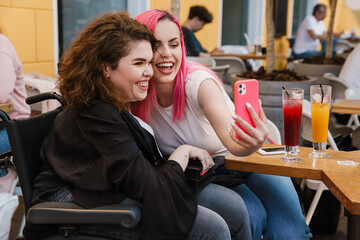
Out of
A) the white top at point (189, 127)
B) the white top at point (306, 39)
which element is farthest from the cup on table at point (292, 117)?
the white top at point (306, 39)

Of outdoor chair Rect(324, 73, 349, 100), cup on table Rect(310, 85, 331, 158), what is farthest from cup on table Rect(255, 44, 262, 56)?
cup on table Rect(310, 85, 331, 158)

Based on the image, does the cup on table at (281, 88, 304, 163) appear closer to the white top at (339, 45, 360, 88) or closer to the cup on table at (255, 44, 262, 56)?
the white top at (339, 45, 360, 88)

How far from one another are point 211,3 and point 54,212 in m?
7.16

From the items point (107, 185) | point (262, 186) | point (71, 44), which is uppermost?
point (71, 44)

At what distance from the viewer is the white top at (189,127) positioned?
1763 mm

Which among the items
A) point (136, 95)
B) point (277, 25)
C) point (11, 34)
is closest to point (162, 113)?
point (136, 95)

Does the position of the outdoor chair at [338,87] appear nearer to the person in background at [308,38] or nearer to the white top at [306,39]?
the person in background at [308,38]

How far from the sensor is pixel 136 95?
1.54 metres

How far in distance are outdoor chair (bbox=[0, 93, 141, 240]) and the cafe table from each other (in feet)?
1.63

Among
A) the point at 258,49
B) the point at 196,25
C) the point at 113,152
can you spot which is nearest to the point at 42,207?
the point at 113,152

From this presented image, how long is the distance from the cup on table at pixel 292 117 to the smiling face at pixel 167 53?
1.43 ft

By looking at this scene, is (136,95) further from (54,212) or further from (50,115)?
(54,212)

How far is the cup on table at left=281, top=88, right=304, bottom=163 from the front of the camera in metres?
1.58

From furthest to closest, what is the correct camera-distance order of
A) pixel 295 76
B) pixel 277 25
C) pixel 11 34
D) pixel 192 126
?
pixel 277 25 → pixel 295 76 → pixel 11 34 → pixel 192 126
